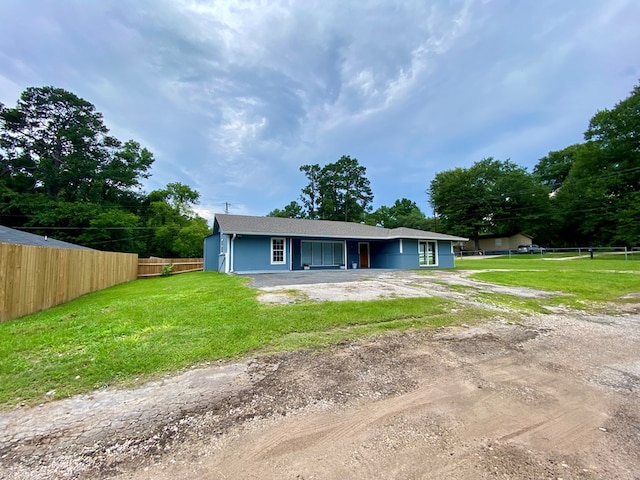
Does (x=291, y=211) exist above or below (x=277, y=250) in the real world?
above

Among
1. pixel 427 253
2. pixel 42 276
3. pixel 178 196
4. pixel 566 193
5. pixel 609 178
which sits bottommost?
→ pixel 42 276

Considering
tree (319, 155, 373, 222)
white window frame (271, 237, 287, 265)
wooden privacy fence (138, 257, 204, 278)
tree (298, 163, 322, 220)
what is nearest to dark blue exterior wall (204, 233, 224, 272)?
wooden privacy fence (138, 257, 204, 278)

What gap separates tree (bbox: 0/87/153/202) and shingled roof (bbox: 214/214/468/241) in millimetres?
22995

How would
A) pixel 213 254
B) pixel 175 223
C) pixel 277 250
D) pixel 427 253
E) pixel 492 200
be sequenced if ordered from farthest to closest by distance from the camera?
pixel 492 200
pixel 175 223
pixel 427 253
pixel 213 254
pixel 277 250

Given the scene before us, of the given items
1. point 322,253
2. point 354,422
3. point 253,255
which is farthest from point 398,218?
point 354,422

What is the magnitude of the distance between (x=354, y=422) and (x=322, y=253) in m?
15.7

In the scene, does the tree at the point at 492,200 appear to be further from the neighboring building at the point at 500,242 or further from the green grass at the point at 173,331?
the green grass at the point at 173,331

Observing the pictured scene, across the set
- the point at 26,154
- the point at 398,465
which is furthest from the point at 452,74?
the point at 26,154

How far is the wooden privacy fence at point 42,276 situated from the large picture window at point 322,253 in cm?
1018

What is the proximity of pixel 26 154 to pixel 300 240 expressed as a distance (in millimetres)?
34738

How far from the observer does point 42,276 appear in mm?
6871

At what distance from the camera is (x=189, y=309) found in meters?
5.90

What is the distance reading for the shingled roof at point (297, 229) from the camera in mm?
15320

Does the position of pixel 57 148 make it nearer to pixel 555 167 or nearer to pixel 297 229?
pixel 297 229
